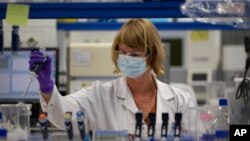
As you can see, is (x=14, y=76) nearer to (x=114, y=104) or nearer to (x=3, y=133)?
(x=114, y=104)

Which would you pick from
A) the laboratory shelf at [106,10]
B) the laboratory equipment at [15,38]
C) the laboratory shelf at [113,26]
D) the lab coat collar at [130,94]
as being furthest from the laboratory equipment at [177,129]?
the laboratory shelf at [113,26]

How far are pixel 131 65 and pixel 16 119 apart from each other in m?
0.60

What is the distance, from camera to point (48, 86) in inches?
87.2

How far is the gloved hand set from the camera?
6.77ft

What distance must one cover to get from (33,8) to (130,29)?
497 millimetres

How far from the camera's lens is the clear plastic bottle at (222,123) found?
1938mm

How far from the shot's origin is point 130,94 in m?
2.71

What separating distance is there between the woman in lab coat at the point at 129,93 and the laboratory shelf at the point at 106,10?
21 centimetres

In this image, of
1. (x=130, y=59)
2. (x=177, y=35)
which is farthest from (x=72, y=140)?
(x=177, y=35)

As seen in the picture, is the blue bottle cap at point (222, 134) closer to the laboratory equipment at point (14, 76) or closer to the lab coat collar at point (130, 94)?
the lab coat collar at point (130, 94)

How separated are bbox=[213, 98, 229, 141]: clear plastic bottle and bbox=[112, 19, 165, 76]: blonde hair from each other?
0.57 meters

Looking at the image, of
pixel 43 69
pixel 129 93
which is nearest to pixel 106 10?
→ pixel 43 69

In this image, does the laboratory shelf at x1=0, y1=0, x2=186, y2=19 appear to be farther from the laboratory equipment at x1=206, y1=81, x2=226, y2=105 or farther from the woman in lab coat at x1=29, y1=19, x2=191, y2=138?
the laboratory equipment at x1=206, y1=81, x2=226, y2=105

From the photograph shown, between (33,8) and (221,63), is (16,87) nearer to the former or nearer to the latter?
(33,8)
